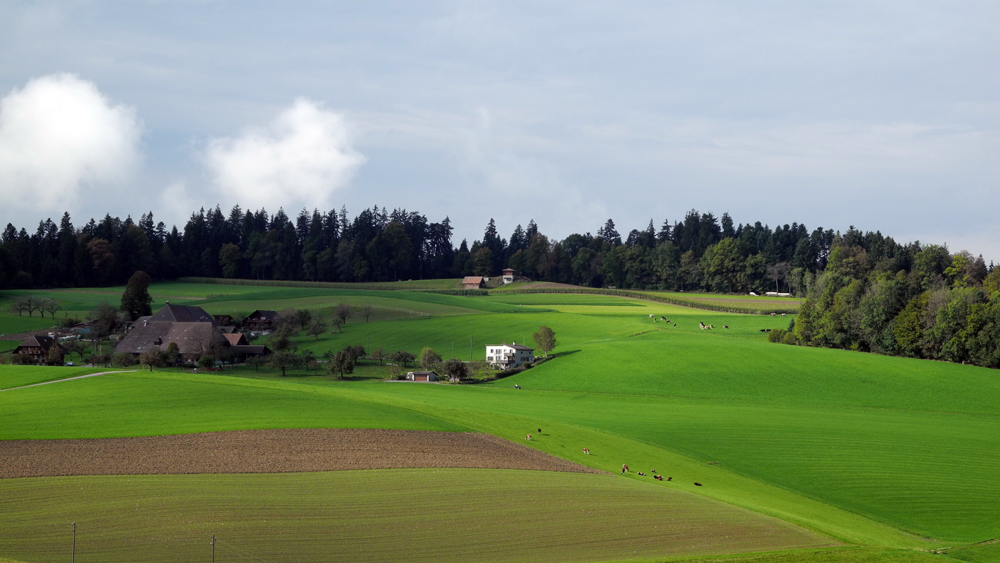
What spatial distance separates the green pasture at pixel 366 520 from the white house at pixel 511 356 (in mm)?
53697

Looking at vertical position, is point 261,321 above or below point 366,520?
above

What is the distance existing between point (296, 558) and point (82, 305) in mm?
115376

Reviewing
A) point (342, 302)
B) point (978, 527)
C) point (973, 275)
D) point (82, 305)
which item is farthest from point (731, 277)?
point (978, 527)

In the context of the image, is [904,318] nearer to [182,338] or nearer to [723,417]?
[723,417]

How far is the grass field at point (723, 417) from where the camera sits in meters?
37.0

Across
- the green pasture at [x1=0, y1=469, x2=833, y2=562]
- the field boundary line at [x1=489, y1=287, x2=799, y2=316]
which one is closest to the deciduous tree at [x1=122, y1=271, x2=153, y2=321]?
the field boundary line at [x1=489, y1=287, x2=799, y2=316]

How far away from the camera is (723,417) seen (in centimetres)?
5725

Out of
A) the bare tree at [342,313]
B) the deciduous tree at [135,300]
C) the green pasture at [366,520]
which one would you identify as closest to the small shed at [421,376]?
the bare tree at [342,313]

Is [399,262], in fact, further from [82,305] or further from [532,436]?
[532,436]

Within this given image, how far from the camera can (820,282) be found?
3935 inches

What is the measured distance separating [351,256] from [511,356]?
10328 cm

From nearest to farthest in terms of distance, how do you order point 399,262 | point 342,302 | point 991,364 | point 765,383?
1. point 765,383
2. point 991,364
3. point 342,302
4. point 399,262

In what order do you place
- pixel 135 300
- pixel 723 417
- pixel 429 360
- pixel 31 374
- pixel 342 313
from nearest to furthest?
pixel 31 374 < pixel 723 417 < pixel 429 360 < pixel 135 300 < pixel 342 313

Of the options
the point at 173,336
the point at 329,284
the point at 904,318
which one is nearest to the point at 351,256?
the point at 329,284
